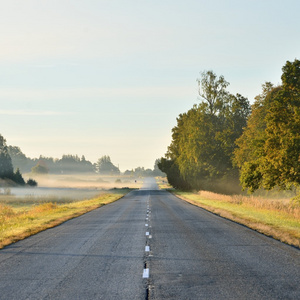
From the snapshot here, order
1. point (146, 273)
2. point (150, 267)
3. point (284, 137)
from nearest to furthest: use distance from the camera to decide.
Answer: point (146, 273), point (150, 267), point (284, 137)

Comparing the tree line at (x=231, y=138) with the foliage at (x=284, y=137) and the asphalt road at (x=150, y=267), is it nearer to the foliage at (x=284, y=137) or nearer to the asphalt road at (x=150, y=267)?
the foliage at (x=284, y=137)

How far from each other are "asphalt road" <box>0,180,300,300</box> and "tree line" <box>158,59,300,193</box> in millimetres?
13162

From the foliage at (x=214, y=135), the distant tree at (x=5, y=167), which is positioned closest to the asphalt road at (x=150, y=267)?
the foliage at (x=214, y=135)

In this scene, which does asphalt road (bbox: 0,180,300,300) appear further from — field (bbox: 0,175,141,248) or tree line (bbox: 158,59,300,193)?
tree line (bbox: 158,59,300,193)

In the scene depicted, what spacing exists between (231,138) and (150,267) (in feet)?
183

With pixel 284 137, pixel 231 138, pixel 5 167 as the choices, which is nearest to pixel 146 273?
pixel 284 137

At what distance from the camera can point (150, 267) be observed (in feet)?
31.8

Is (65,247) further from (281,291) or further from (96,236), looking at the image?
(281,291)

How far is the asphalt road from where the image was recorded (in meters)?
7.32

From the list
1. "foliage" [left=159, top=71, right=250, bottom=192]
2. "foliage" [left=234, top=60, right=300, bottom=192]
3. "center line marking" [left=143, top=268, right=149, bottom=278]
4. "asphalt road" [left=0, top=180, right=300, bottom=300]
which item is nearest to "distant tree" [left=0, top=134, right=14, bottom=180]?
"foliage" [left=159, top=71, right=250, bottom=192]

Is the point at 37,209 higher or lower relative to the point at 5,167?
lower

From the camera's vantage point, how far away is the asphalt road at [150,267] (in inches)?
288

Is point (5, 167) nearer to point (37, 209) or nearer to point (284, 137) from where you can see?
point (37, 209)

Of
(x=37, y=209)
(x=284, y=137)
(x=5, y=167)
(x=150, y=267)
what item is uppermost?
(x=5, y=167)
